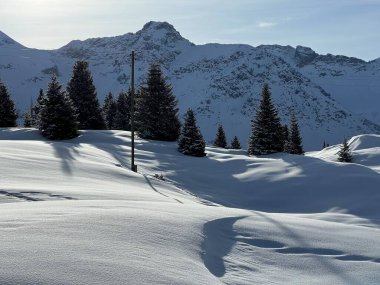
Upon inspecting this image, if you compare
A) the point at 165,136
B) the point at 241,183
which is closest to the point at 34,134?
the point at 165,136

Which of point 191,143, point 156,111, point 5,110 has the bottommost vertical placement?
point 191,143

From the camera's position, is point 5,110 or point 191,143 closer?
point 191,143

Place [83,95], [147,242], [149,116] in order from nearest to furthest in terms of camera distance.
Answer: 1. [147,242]
2. [149,116]
3. [83,95]

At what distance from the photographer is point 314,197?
18078 millimetres

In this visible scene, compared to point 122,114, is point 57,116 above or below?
above

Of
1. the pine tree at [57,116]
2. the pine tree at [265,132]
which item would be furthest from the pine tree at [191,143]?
the pine tree at [57,116]

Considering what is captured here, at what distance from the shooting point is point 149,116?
4072cm

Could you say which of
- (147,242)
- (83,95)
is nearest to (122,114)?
(83,95)

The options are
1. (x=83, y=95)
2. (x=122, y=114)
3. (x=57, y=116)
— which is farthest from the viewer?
(x=122, y=114)

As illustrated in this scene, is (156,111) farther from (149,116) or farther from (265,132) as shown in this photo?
(265,132)

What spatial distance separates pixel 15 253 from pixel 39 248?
0.97 feet

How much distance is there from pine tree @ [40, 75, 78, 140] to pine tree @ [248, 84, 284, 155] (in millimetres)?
16814

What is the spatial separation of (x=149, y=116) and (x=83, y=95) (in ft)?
32.0

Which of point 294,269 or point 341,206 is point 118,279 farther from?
point 341,206
